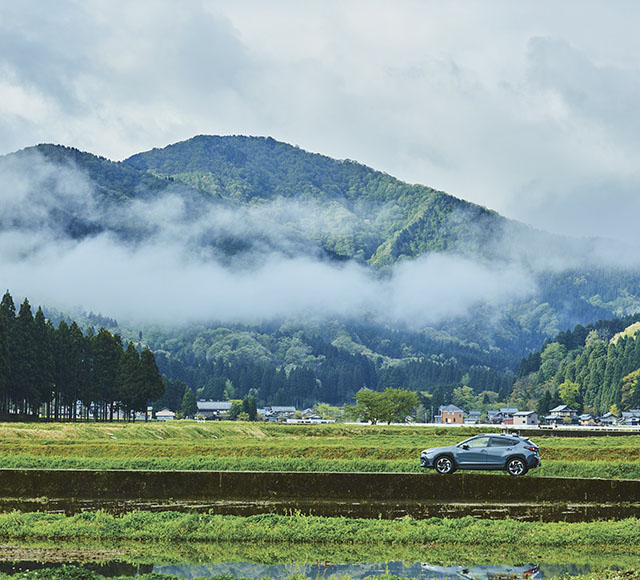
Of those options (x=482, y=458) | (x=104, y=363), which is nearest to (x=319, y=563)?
(x=482, y=458)

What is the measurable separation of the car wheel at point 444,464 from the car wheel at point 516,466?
2.25 metres

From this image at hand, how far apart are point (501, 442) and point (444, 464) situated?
2.60m

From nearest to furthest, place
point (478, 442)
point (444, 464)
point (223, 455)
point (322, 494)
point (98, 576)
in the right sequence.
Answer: point (98, 576)
point (322, 494)
point (444, 464)
point (478, 442)
point (223, 455)

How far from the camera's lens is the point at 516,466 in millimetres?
36250

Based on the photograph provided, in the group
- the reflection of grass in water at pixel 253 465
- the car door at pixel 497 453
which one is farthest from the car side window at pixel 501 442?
the reflection of grass in water at pixel 253 465

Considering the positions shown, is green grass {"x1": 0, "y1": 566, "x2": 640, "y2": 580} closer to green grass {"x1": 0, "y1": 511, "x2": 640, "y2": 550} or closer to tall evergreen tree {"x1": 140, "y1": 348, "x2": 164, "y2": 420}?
green grass {"x1": 0, "y1": 511, "x2": 640, "y2": 550}

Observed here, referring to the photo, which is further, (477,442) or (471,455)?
(477,442)

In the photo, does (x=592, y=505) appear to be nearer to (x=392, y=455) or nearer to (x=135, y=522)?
(x=135, y=522)

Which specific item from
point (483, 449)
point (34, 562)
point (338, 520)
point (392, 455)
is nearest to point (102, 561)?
point (34, 562)

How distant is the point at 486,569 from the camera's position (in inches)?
862

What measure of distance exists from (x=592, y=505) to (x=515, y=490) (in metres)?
2.57

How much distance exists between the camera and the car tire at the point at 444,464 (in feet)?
118

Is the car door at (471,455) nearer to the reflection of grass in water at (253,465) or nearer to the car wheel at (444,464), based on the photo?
the car wheel at (444,464)

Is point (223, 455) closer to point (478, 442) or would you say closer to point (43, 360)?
point (478, 442)
